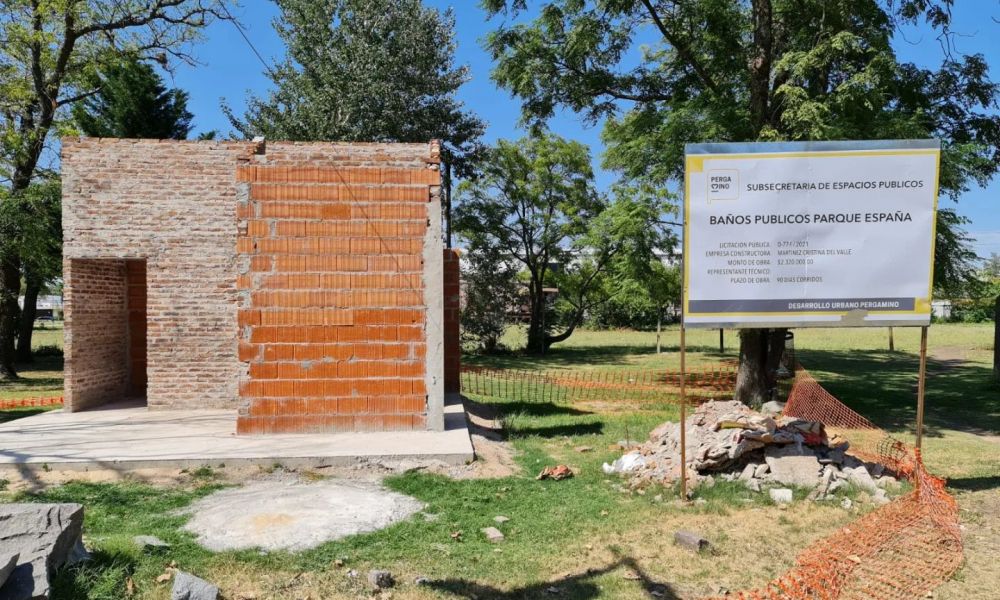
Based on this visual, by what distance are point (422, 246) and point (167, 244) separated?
4.65m

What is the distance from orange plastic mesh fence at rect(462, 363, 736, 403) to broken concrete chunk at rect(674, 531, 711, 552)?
8.14 m

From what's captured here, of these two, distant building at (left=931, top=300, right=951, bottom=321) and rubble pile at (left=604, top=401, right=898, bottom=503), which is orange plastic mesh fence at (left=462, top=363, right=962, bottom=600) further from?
distant building at (left=931, top=300, right=951, bottom=321)

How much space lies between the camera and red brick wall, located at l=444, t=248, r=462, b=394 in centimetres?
1138

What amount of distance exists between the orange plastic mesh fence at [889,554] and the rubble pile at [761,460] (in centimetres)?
43

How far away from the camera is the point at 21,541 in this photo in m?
4.11

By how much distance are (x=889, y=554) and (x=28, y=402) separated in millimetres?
15266

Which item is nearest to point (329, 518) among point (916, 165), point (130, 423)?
point (130, 423)

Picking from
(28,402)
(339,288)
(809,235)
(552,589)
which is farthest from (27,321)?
(809,235)

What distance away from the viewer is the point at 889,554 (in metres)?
5.04

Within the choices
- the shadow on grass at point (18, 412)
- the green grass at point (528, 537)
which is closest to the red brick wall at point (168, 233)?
the shadow on grass at point (18, 412)

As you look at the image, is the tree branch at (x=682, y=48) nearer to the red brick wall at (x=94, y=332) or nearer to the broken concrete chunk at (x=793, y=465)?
the broken concrete chunk at (x=793, y=465)

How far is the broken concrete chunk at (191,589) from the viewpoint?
13.1 feet

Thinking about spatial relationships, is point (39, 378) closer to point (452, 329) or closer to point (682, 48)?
point (452, 329)

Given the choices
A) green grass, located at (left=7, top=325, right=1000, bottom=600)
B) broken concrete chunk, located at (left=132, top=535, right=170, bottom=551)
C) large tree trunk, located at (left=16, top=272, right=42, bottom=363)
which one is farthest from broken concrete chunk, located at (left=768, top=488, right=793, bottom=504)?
large tree trunk, located at (left=16, top=272, right=42, bottom=363)
